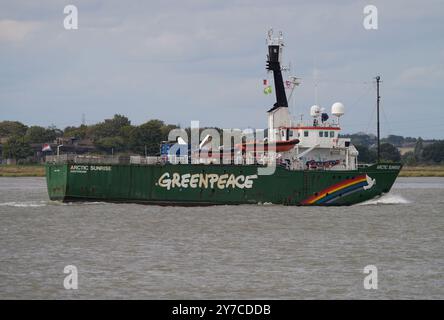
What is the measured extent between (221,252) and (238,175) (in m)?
19.6

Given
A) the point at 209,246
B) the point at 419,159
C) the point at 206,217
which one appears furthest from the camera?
the point at 419,159

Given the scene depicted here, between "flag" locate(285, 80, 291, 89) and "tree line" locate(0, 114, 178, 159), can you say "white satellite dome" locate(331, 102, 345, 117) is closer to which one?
"flag" locate(285, 80, 291, 89)

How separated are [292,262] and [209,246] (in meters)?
5.01

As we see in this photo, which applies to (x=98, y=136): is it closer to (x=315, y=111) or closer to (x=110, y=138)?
(x=110, y=138)

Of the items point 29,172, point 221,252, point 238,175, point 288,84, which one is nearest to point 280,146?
point 238,175

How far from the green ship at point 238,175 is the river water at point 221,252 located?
119 cm

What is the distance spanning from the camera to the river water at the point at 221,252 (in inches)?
1112

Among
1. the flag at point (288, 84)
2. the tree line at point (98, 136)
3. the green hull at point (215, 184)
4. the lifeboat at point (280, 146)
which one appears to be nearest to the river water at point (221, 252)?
the green hull at point (215, 184)

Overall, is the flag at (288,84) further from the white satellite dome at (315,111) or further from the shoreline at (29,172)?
the shoreline at (29,172)

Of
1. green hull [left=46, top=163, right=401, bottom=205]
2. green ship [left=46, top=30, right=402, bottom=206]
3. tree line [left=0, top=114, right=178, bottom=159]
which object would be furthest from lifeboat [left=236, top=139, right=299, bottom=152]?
tree line [left=0, top=114, right=178, bottom=159]
